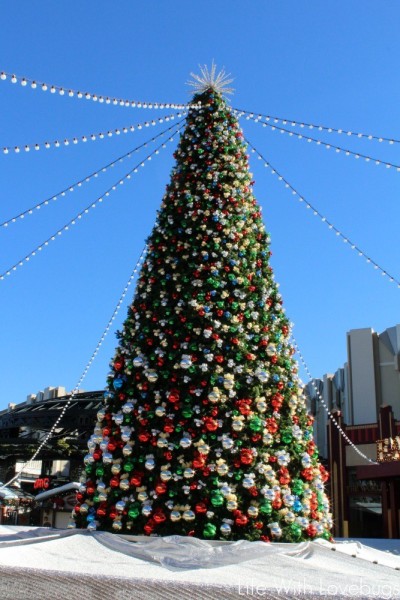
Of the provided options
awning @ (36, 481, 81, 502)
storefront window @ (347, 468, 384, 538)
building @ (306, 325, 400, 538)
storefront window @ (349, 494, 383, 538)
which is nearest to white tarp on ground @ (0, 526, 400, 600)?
awning @ (36, 481, 81, 502)

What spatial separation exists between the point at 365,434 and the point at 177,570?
85.6 ft

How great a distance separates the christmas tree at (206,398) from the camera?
17.7ft

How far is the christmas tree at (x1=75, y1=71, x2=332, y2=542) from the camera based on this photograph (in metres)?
5.41

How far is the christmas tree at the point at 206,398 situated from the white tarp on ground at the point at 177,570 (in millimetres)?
418

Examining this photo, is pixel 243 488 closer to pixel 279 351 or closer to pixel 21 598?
pixel 279 351

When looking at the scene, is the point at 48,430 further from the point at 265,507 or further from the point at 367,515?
the point at 265,507

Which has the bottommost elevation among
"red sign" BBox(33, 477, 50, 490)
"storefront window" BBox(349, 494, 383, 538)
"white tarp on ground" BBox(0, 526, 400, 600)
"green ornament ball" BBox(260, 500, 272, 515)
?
"storefront window" BBox(349, 494, 383, 538)

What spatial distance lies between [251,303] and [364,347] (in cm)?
2756

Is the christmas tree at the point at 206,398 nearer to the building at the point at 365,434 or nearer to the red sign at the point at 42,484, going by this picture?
the building at the point at 365,434

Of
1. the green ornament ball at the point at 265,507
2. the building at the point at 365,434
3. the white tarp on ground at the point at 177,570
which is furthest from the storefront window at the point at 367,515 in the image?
the white tarp on ground at the point at 177,570

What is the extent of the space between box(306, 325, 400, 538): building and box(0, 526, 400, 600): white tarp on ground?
1396 centimetres

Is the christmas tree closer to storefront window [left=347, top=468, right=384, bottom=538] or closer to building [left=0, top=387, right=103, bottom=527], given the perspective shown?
building [left=0, top=387, right=103, bottom=527]

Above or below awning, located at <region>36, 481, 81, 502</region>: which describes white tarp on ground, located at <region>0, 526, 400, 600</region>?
above

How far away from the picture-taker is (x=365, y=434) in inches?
1125
